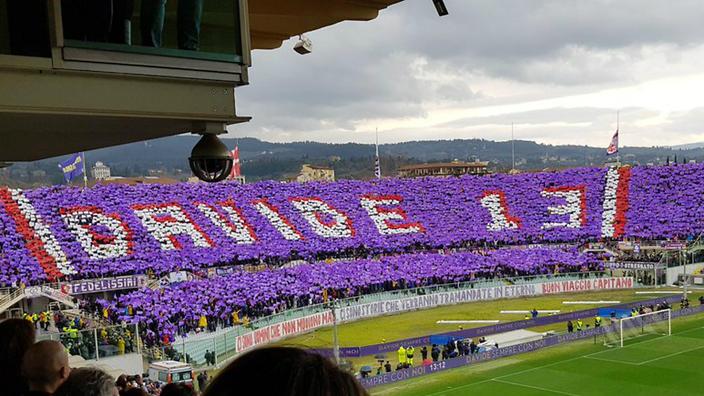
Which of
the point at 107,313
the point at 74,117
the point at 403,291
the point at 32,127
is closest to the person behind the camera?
the point at 74,117

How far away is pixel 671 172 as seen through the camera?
56.2 m

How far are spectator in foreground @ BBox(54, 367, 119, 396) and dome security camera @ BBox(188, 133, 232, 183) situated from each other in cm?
177

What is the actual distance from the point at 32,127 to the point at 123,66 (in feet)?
2.56

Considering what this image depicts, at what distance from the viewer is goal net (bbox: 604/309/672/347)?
97.1ft

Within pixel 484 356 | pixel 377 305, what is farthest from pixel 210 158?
pixel 377 305

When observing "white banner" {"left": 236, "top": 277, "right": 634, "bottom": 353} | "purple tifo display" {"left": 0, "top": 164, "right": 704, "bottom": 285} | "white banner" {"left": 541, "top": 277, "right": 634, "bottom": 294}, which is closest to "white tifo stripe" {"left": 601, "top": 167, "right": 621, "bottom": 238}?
"purple tifo display" {"left": 0, "top": 164, "right": 704, "bottom": 285}

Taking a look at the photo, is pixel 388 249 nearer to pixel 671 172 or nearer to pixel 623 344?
pixel 623 344

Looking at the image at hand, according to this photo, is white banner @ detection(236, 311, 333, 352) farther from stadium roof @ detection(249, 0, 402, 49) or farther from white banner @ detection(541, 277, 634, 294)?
stadium roof @ detection(249, 0, 402, 49)

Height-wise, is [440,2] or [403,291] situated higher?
[440,2]

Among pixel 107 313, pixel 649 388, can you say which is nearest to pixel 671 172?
pixel 649 388

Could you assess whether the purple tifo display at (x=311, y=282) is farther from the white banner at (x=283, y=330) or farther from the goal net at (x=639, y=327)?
the goal net at (x=639, y=327)

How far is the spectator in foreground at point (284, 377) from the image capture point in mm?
1465

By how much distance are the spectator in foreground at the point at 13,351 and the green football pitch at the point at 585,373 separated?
63.8ft

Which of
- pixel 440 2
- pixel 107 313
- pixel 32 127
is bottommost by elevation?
pixel 107 313
